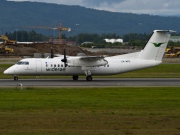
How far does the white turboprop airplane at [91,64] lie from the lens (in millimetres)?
51000

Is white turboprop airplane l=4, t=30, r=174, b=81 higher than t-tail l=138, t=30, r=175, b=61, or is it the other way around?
t-tail l=138, t=30, r=175, b=61

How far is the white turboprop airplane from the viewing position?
51.0 m
